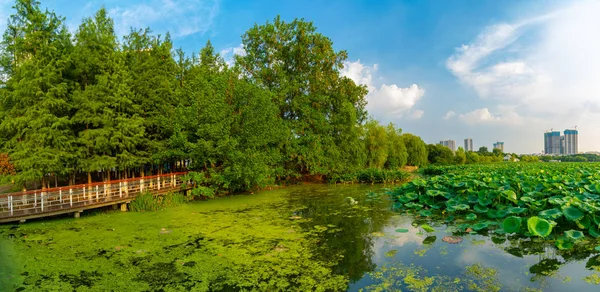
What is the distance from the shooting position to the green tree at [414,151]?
110ft

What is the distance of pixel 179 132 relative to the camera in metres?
12.5

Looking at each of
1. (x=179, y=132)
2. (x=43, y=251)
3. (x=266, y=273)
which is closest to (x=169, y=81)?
(x=179, y=132)

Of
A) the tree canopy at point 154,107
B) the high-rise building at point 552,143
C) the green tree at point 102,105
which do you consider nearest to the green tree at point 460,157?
the tree canopy at point 154,107

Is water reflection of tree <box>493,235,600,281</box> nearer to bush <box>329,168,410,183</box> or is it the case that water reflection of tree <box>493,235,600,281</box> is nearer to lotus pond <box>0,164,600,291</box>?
lotus pond <box>0,164,600,291</box>


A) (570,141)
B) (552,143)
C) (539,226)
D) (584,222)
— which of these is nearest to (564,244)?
(539,226)

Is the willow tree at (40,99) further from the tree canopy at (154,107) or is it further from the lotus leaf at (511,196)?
the lotus leaf at (511,196)

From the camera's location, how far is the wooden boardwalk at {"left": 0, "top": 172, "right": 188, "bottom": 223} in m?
8.18

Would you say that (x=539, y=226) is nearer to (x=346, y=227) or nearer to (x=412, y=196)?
(x=346, y=227)

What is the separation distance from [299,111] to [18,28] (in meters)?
13.3

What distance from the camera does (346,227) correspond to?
303 inches

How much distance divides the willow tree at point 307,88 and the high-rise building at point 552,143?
83.8 meters

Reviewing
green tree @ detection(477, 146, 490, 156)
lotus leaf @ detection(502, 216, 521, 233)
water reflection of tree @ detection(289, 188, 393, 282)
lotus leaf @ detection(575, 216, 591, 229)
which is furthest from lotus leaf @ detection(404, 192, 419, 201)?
green tree @ detection(477, 146, 490, 156)

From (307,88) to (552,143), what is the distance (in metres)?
87.8

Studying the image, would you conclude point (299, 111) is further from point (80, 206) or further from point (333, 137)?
point (80, 206)
